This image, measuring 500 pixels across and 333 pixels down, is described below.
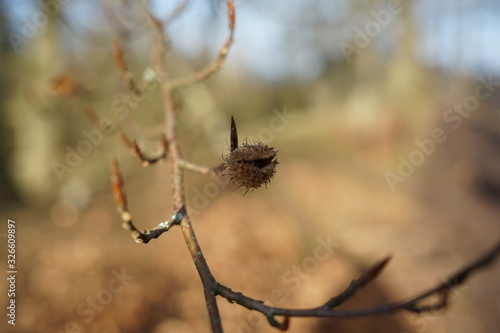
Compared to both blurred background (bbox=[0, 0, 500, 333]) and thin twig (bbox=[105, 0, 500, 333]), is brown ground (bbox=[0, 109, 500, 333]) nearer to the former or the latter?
blurred background (bbox=[0, 0, 500, 333])

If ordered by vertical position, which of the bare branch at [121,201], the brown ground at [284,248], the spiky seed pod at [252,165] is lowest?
the bare branch at [121,201]

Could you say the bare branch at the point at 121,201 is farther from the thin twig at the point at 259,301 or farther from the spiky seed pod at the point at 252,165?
the spiky seed pod at the point at 252,165

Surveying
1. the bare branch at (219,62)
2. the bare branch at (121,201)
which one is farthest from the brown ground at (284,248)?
the bare branch at (121,201)

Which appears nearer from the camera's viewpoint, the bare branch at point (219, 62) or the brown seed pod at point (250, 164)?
the brown seed pod at point (250, 164)

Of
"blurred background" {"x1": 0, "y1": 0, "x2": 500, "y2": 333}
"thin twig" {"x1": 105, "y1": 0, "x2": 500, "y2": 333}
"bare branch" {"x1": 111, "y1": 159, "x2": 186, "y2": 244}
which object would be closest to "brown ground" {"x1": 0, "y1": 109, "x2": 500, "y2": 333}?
"blurred background" {"x1": 0, "y1": 0, "x2": 500, "y2": 333}

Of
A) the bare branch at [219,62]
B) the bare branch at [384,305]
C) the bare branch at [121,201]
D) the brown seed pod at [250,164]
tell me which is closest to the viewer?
the bare branch at [384,305]

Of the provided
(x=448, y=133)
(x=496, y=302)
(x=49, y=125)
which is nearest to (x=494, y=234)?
(x=496, y=302)

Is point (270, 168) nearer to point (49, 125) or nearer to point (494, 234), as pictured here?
point (494, 234)
